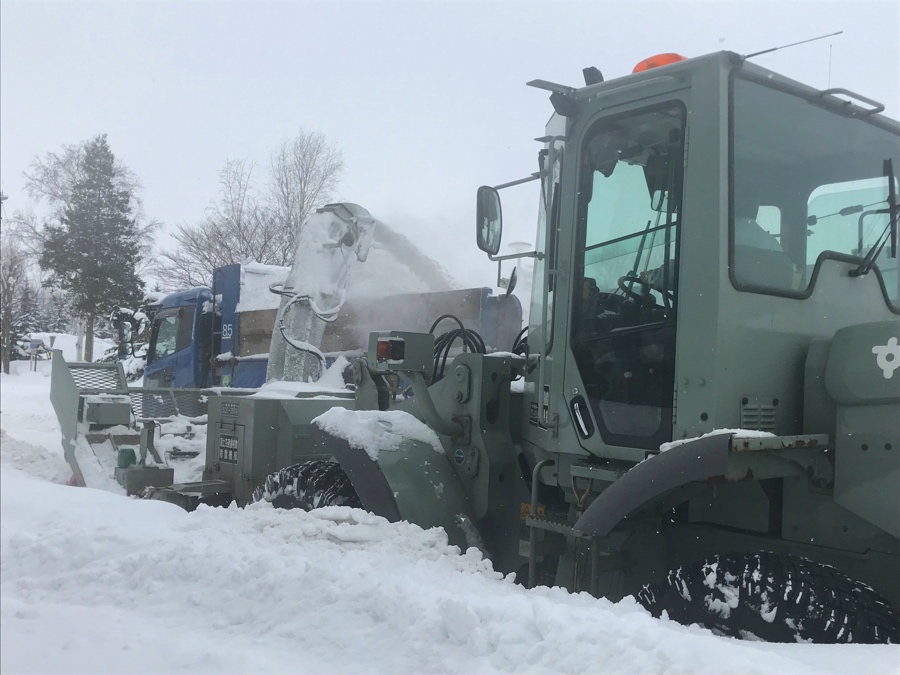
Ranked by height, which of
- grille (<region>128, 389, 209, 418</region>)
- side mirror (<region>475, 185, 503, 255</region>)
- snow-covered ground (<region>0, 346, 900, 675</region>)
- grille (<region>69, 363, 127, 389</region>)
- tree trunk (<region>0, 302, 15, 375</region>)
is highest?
side mirror (<region>475, 185, 503, 255</region>)

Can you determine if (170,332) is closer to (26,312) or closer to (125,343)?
(125,343)

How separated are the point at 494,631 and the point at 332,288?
6310 millimetres

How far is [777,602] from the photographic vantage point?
2.62 m

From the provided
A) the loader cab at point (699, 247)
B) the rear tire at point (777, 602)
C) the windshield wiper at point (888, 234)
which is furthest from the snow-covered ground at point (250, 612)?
the windshield wiper at point (888, 234)

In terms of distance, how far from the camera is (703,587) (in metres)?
2.80

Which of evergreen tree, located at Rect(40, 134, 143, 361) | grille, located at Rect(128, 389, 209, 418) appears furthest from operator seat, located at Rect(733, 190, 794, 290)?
grille, located at Rect(128, 389, 209, 418)

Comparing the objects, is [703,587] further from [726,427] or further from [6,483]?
[6,483]

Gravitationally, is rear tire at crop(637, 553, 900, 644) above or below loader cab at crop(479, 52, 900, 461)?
below

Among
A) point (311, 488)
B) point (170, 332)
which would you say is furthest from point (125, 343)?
point (311, 488)

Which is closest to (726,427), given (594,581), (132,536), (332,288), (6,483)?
(594,581)

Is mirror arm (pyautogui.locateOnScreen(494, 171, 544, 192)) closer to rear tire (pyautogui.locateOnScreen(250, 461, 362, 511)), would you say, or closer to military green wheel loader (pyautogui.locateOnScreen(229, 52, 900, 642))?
military green wheel loader (pyautogui.locateOnScreen(229, 52, 900, 642))

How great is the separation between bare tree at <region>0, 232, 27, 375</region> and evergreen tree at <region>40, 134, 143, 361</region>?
257 millimetres

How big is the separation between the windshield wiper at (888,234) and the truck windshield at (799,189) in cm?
2

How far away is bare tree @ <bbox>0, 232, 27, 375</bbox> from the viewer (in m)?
1.51
